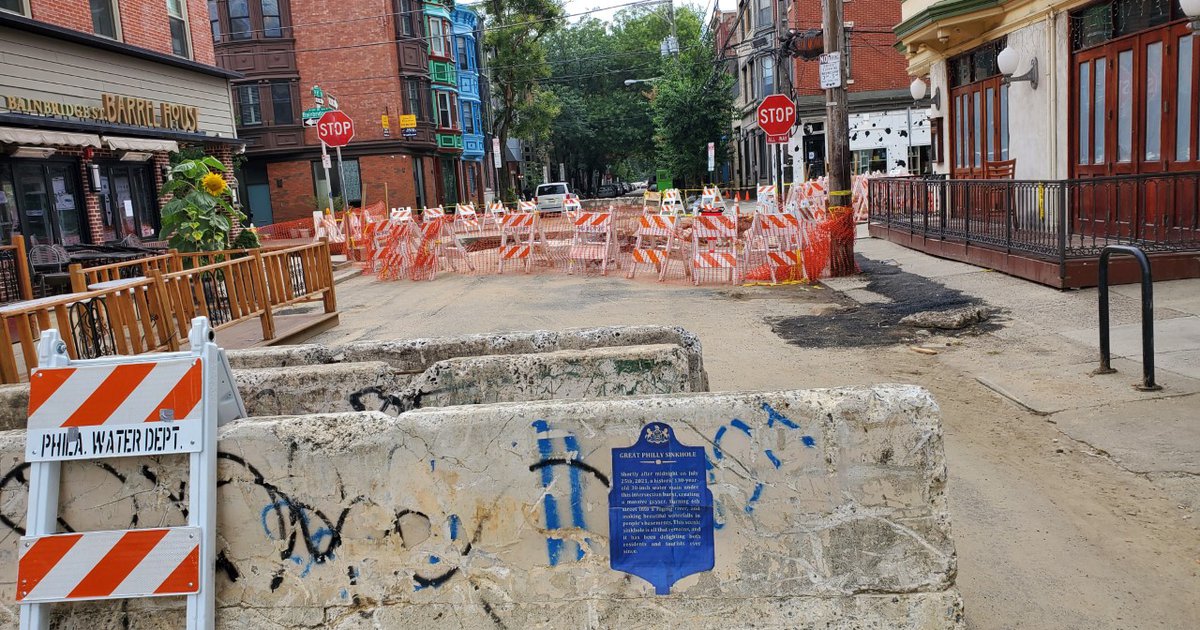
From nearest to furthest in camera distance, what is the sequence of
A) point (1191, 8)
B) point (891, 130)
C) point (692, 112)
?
point (1191, 8) → point (891, 130) → point (692, 112)

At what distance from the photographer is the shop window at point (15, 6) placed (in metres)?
16.7

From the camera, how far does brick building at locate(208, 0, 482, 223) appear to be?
141 feet

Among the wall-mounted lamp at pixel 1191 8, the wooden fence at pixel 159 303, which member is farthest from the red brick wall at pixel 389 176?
the wall-mounted lamp at pixel 1191 8

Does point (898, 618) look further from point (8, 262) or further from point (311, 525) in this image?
point (8, 262)

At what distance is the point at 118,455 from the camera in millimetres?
3283

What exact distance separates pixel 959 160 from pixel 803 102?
2539 centimetres

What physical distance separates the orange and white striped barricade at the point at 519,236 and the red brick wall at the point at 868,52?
29.2m

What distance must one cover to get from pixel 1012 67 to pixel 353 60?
35.4 meters

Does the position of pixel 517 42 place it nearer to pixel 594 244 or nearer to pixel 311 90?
pixel 311 90

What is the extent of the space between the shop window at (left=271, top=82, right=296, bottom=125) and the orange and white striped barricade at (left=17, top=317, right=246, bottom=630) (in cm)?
4325

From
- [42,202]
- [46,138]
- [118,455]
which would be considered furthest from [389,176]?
[118,455]

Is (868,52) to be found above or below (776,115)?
above

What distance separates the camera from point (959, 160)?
20.8m

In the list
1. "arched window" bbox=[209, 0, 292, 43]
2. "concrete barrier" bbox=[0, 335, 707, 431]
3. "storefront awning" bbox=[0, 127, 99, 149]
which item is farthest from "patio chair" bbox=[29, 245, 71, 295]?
"arched window" bbox=[209, 0, 292, 43]
